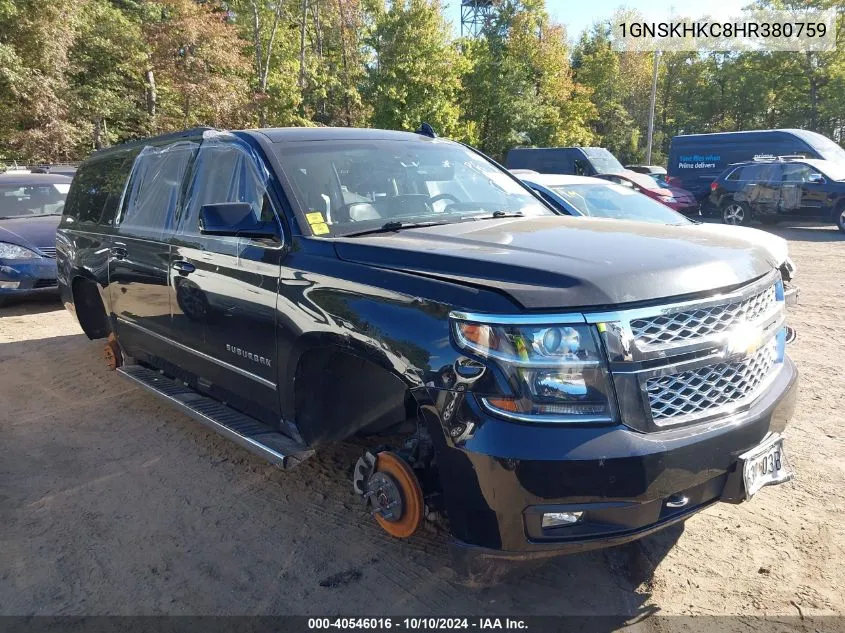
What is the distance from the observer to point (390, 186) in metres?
3.59

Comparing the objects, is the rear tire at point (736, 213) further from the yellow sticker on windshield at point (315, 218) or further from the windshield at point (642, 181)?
the yellow sticker on windshield at point (315, 218)

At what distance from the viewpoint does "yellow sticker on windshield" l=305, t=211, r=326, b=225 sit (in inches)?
125

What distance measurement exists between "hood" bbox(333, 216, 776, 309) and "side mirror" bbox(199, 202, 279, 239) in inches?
18.5

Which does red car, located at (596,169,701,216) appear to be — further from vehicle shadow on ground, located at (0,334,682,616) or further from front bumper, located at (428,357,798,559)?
front bumper, located at (428,357,798,559)

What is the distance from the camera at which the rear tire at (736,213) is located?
54.6 feet

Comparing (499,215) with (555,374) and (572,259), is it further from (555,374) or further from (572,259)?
(555,374)

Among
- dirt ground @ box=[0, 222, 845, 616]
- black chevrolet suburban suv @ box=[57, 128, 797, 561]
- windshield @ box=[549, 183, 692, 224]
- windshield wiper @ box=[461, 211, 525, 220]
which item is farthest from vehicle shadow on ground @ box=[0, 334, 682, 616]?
windshield @ box=[549, 183, 692, 224]

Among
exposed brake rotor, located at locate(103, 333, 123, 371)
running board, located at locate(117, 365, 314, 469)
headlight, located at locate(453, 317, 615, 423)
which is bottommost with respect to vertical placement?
exposed brake rotor, located at locate(103, 333, 123, 371)

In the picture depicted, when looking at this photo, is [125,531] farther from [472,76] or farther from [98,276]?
[472,76]

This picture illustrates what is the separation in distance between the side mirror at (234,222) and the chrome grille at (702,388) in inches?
74.6

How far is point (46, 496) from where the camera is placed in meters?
3.68

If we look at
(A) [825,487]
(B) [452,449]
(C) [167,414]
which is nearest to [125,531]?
(C) [167,414]

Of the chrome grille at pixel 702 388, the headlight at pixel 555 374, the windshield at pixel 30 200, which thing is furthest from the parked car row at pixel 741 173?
the headlight at pixel 555 374

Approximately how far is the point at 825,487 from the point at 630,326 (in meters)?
2.13
